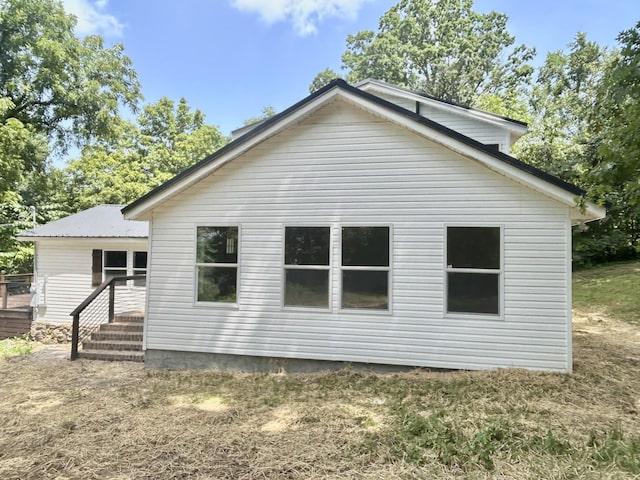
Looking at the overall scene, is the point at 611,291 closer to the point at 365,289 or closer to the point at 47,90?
the point at 365,289

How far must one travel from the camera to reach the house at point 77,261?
1270 centimetres

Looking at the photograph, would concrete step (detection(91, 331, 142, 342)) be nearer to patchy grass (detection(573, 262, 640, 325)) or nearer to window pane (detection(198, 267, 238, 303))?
window pane (detection(198, 267, 238, 303))

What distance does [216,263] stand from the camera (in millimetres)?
7320

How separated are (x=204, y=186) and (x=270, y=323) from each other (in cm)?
291

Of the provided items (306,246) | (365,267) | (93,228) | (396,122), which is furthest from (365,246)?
(93,228)

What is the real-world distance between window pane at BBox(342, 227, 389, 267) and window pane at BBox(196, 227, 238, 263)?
2132 mm

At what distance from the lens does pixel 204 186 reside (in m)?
7.36

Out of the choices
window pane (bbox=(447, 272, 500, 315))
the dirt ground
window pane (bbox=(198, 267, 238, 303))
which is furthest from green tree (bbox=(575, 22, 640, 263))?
window pane (bbox=(198, 267, 238, 303))

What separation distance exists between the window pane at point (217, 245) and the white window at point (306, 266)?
1059mm

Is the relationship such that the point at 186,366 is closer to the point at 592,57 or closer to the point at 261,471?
the point at 261,471

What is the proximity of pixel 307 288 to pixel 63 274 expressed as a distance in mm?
10692

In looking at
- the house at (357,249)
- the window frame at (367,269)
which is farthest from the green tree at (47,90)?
the window frame at (367,269)

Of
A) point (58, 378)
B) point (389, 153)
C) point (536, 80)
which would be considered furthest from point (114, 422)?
point (536, 80)

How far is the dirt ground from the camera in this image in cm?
356
